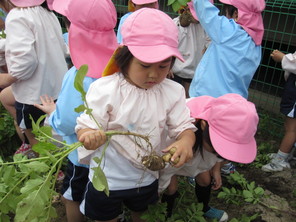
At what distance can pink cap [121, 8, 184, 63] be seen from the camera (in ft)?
4.40

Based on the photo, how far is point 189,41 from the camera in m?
3.40

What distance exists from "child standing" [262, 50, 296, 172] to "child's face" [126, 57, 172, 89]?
6.32 feet

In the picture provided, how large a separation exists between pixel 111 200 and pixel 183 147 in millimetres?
488

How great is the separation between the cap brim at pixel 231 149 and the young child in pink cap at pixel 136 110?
186 millimetres

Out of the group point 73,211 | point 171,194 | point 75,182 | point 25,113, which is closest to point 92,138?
point 75,182

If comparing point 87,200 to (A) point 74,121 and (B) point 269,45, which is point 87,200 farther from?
(B) point 269,45

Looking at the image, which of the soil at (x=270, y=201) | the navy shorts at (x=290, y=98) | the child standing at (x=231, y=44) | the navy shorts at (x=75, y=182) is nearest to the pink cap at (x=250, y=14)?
the child standing at (x=231, y=44)

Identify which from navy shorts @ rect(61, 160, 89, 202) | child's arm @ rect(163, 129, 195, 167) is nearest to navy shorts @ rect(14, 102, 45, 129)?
navy shorts @ rect(61, 160, 89, 202)

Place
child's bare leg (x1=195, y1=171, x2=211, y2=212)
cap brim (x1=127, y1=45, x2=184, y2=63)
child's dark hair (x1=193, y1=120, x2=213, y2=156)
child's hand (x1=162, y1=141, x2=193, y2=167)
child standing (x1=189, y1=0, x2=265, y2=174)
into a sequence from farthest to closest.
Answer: child standing (x1=189, y1=0, x2=265, y2=174), child's bare leg (x1=195, y1=171, x2=211, y2=212), child's dark hair (x1=193, y1=120, x2=213, y2=156), child's hand (x1=162, y1=141, x2=193, y2=167), cap brim (x1=127, y1=45, x2=184, y2=63)

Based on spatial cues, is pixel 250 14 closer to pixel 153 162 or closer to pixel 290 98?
pixel 290 98

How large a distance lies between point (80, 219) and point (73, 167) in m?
0.46

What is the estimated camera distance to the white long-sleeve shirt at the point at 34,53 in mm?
2223

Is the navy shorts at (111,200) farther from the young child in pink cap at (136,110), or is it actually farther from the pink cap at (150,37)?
the pink cap at (150,37)

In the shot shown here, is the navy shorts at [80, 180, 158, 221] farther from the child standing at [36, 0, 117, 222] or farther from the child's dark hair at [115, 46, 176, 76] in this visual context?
the child's dark hair at [115, 46, 176, 76]
